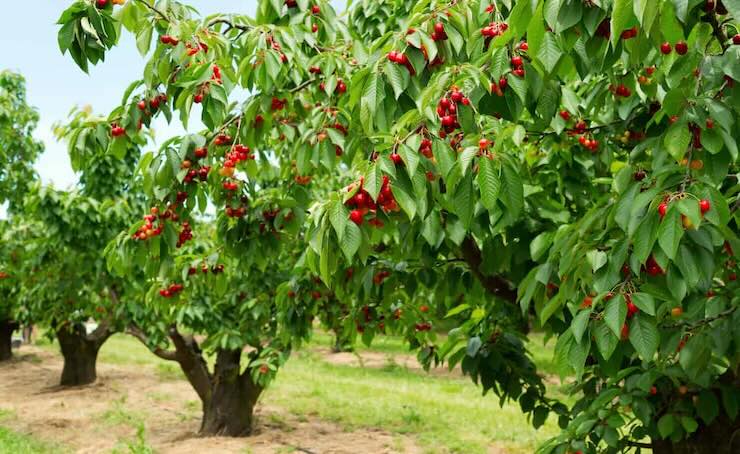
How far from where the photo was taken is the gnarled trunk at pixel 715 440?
356 centimetres

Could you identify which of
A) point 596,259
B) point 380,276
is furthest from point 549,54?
point 380,276

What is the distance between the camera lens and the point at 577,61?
1.90 metres

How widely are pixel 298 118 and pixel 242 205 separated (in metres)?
0.62

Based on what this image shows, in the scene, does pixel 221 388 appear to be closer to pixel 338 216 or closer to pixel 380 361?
pixel 338 216

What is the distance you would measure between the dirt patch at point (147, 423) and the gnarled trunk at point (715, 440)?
16.5 ft

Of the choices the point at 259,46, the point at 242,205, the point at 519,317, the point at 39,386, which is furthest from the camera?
the point at 39,386

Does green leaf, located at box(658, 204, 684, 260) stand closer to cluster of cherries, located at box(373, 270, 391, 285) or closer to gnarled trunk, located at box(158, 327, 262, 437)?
cluster of cherries, located at box(373, 270, 391, 285)

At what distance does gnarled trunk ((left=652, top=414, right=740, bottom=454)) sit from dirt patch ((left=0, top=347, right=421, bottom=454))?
5.03 m

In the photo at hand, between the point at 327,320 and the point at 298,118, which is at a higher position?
the point at 298,118

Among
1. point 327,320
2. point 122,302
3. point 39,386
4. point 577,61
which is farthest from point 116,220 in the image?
point 39,386

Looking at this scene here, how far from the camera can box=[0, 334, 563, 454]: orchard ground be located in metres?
8.57

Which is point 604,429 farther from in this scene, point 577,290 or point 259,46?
point 259,46

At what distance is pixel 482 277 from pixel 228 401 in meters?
6.26

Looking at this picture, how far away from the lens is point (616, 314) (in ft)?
5.32
